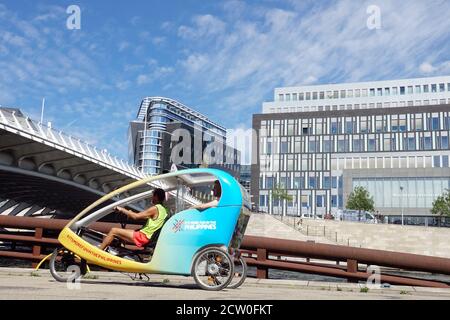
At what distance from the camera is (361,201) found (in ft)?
230

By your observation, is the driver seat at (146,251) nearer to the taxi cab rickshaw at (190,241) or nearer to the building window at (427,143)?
the taxi cab rickshaw at (190,241)

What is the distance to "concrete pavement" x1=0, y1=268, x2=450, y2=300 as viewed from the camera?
5.08 metres

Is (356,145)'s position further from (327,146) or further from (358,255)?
(358,255)

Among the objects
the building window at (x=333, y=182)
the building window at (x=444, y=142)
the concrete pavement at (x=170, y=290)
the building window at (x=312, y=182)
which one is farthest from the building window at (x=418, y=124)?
the concrete pavement at (x=170, y=290)

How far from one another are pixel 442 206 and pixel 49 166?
54.0m

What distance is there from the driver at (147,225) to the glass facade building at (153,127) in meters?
102

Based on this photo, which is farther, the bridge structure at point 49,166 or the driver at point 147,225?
the bridge structure at point 49,166

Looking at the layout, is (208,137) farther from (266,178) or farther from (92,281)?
(92,281)

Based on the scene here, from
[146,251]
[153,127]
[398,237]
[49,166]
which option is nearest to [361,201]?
[398,237]

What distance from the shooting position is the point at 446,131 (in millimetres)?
78062

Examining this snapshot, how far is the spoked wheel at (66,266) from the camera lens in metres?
6.75

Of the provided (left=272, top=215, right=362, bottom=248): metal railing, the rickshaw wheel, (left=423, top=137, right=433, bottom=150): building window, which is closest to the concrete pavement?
the rickshaw wheel

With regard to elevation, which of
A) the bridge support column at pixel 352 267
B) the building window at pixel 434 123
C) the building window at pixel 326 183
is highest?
→ the building window at pixel 434 123

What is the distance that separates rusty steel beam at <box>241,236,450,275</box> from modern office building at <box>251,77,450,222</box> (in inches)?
2723
